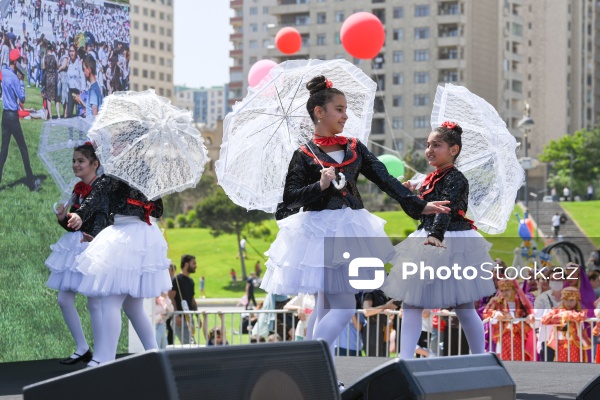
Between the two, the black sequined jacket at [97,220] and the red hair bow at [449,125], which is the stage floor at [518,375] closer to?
the black sequined jacket at [97,220]

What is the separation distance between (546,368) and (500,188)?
5.34 feet

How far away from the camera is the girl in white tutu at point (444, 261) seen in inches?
264

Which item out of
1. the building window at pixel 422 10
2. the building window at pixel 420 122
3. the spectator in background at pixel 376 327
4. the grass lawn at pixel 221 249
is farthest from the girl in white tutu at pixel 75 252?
the building window at pixel 422 10

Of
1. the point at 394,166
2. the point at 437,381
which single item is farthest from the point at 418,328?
the point at 394,166

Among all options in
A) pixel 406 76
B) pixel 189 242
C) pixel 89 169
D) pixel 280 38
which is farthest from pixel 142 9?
pixel 89 169

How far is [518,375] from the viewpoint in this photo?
7.84m

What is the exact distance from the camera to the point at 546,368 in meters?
8.41

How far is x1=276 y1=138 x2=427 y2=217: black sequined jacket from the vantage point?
20.4ft

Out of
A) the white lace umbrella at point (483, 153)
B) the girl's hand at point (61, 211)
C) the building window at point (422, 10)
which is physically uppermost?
the building window at point (422, 10)

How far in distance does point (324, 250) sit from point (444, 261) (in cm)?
98

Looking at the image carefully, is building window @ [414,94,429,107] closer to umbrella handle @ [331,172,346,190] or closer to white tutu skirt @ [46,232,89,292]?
white tutu skirt @ [46,232,89,292]

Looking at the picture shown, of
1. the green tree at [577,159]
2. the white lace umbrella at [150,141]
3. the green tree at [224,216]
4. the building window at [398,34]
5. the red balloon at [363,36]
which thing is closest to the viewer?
the white lace umbrella at [150,141]

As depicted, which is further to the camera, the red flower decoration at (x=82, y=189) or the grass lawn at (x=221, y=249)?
the grass lawn at (x=221, y=249)

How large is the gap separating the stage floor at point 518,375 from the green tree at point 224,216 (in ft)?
199
